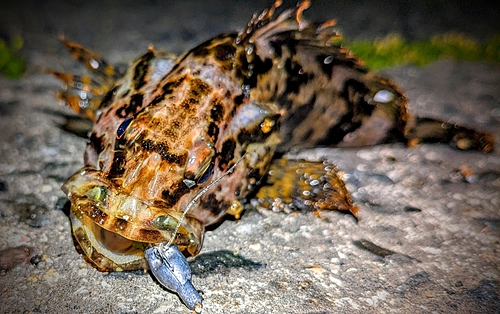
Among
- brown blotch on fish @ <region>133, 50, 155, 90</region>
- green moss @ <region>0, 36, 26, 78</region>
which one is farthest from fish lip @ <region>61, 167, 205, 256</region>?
green moss @ <region>0, 36, 26, 78</region>

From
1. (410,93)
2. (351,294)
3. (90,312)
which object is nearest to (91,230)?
(90,312)

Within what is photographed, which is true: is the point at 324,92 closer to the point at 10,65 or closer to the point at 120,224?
the point at 120,224

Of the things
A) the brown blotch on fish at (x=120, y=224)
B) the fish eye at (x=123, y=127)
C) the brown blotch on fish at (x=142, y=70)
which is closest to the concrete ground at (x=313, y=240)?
the brown blotch on fish at (x=120, y=224)

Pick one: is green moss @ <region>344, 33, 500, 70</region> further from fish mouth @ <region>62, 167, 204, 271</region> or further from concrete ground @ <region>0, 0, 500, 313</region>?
fish mouth @ <region>62, 167, 204, 271</region>

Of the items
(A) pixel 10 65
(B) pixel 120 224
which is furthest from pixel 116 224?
(A) pixel 10 65

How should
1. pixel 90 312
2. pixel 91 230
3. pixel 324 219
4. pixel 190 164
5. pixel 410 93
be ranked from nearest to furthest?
pixel 90 312
pixel 91 230
pixel 190 164
pixel 324 219
pixel 410 93

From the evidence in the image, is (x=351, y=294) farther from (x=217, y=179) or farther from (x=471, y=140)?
(x=471, y=140)
